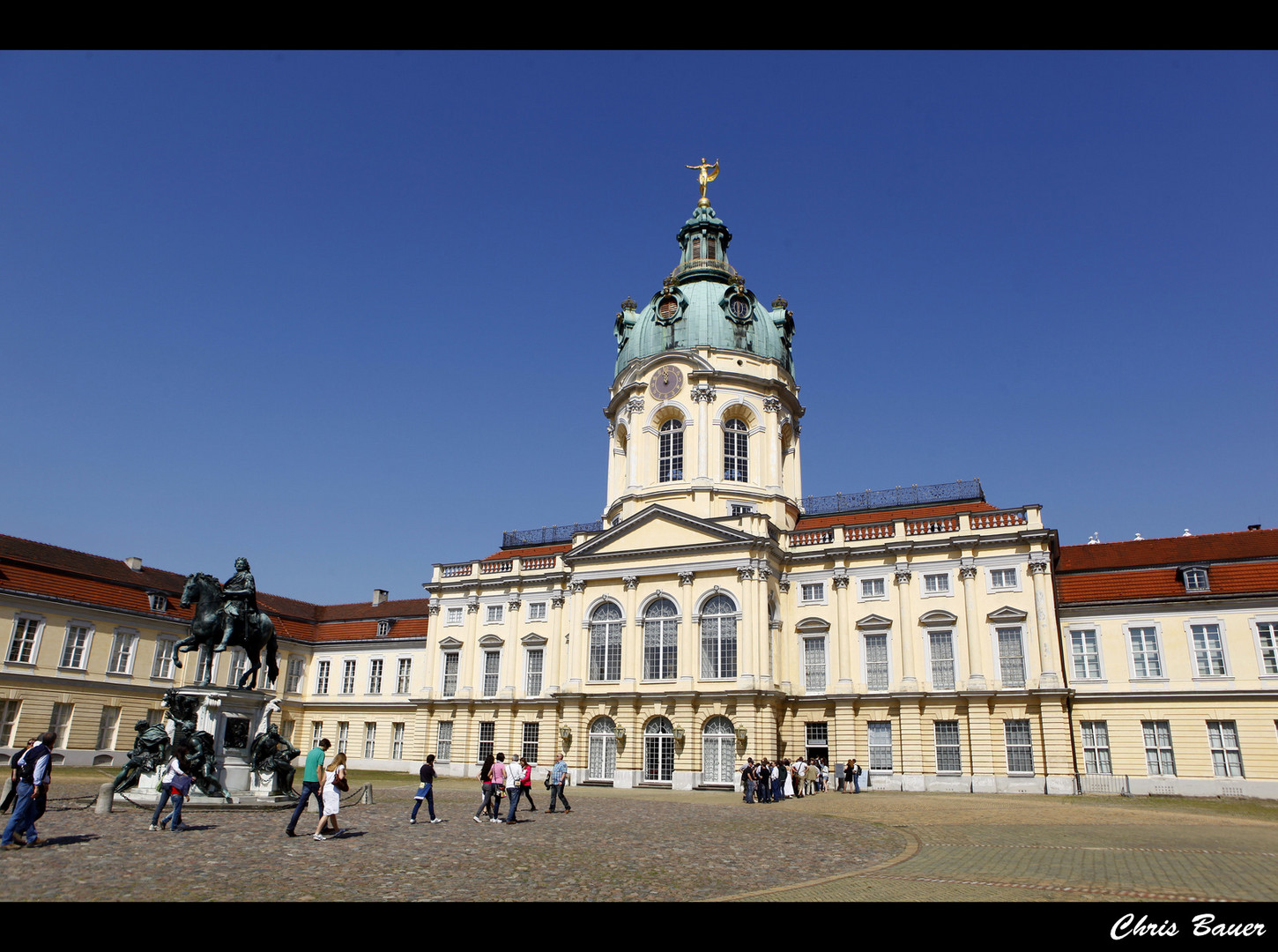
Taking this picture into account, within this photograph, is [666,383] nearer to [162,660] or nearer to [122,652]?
[162,660]

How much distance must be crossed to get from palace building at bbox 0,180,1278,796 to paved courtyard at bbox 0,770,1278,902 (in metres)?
14.2

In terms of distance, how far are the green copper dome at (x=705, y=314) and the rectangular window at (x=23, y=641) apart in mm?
34823

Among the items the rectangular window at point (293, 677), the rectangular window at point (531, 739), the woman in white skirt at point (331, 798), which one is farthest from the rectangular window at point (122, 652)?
the woman in white skirt at point (331, 798)

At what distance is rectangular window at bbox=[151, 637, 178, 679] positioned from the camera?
164 ft

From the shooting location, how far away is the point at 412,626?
2343 inches

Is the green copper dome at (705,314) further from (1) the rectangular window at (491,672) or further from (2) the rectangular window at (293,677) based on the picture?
(2) the rectangular window at (293,677)

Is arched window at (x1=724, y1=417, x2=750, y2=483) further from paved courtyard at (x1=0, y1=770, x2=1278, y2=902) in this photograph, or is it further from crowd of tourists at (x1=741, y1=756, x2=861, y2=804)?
paved courtyard at (x1=0, y1=770, x2=1278, y2=902)

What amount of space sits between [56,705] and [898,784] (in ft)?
138

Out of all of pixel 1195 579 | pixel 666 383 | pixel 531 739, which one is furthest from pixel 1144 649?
pixel 531 739

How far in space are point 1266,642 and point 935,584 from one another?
13681 mm

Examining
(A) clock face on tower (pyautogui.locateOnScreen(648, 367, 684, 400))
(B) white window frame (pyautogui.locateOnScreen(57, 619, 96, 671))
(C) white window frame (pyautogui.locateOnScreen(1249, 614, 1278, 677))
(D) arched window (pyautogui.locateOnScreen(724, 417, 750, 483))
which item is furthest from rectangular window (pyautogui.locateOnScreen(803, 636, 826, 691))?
(B) white window frame (pyautogui.locateOnScreen(57, 619, 96, 671))

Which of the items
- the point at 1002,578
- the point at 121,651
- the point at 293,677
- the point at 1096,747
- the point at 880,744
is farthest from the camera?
the point at 293,677

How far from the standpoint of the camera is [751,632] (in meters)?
42.6

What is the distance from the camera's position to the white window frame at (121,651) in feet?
157
